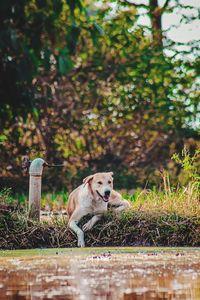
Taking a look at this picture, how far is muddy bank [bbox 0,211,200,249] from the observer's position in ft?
35.5

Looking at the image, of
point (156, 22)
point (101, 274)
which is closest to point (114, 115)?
point (156, 22)

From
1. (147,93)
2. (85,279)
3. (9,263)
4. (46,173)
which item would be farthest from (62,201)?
(85,279)

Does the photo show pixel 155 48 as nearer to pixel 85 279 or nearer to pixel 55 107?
pixel 55 107

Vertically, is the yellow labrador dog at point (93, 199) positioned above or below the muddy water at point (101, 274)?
above

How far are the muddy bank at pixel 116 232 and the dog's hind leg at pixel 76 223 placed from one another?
4.2 inches

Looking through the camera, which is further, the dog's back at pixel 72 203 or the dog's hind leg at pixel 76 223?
the dog's back at pixel 72 203

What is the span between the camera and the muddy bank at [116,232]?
426 inches

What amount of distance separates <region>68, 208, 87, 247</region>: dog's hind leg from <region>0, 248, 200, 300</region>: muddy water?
0.65 m

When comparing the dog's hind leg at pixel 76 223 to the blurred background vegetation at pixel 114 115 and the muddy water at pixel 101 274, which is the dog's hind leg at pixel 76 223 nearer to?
the muddy water at pixel 101 274

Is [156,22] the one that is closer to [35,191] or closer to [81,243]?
[35,191]

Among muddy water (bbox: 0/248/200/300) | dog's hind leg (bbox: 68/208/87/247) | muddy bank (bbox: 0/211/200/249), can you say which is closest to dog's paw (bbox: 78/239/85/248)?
dog's hind leg (bbox: 68/208/87/247)

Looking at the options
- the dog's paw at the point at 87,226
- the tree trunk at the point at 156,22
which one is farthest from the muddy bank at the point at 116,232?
the tree trunk at the point at 156,22

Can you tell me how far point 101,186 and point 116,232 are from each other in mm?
Result: 678

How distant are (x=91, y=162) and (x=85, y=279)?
34.9 feet
